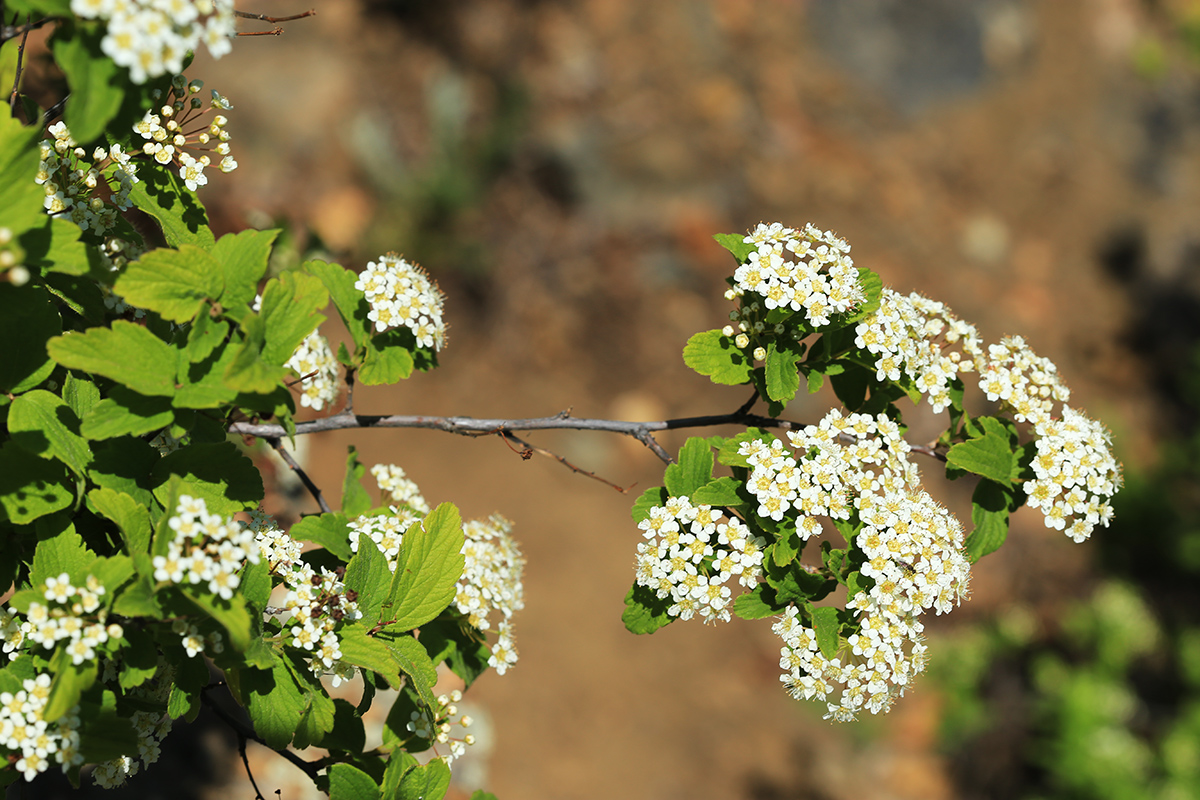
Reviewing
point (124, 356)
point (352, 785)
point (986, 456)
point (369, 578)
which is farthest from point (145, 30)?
point (986, 456)

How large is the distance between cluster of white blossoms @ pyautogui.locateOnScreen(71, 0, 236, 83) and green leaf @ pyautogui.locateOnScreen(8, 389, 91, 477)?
1.96ft

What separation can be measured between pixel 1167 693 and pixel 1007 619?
4.40 ft

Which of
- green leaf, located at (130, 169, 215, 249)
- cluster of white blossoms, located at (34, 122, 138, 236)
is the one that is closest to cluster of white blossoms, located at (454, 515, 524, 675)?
green leaf, located at (130, 169, 215, 249)

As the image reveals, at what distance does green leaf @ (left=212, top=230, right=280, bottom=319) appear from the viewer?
150 cm

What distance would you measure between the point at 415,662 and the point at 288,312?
696mm

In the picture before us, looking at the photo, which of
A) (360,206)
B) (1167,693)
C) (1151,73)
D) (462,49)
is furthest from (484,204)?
(1151,73)

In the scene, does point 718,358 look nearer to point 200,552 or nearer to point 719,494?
point 719,494

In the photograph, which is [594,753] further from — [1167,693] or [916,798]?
[1167,693]

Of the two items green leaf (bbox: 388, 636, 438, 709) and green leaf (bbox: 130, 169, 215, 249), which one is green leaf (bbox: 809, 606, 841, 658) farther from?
green leaf (bbox: 130, 169, 215, 249)

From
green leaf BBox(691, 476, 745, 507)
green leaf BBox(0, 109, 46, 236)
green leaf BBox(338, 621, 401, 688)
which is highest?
green leaf BBox(691, 476, 745, 507)

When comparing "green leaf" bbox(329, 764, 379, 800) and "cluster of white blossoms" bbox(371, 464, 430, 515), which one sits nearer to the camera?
"green leaf" bbox(329, 764, 379, 800)

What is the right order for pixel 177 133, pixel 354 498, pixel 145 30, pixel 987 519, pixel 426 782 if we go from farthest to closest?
pixel 354 498 < pixel 987 519 < pixel 177 133 < pixel 426 782 < pixel 145 30

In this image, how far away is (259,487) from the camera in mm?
1562

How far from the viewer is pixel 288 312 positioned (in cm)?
148
